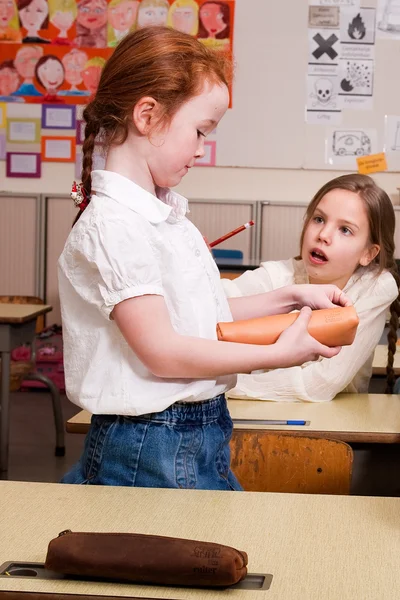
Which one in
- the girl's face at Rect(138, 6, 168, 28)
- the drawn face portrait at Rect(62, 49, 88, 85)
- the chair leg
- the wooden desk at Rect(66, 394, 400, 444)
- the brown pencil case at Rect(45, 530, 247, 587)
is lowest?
the chair leg

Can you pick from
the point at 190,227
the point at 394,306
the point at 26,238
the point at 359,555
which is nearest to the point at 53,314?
the point at 26,238

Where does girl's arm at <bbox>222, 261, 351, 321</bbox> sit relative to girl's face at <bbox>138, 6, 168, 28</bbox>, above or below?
below

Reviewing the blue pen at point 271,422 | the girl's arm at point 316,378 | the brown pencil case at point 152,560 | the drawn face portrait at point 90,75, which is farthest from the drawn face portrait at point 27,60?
the brown pencil case at point 152,560

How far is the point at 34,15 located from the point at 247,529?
17.0ft

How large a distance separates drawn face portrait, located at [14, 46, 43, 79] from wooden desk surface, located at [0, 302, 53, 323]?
7.44 feet

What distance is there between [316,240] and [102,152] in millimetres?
1026


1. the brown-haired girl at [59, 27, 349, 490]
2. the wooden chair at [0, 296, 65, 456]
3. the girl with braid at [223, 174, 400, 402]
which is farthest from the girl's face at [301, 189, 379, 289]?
the wooden chair at [0, 296, 65, 456]

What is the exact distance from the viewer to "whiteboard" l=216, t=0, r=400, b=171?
5.51 m

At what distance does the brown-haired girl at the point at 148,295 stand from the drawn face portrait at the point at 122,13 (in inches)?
180

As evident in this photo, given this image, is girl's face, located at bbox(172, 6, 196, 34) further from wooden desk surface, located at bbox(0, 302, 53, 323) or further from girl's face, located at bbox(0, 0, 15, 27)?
wooden desk surface, located at bbox(0, 302, 53, 323)

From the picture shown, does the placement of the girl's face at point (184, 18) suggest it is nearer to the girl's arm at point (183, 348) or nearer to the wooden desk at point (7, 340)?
the wooden desk at point (7, 340)

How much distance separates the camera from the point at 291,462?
1636 mm

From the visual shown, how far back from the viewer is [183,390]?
4.25 ft

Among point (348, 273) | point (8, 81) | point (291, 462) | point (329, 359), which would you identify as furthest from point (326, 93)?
Result: point (291, 462)
